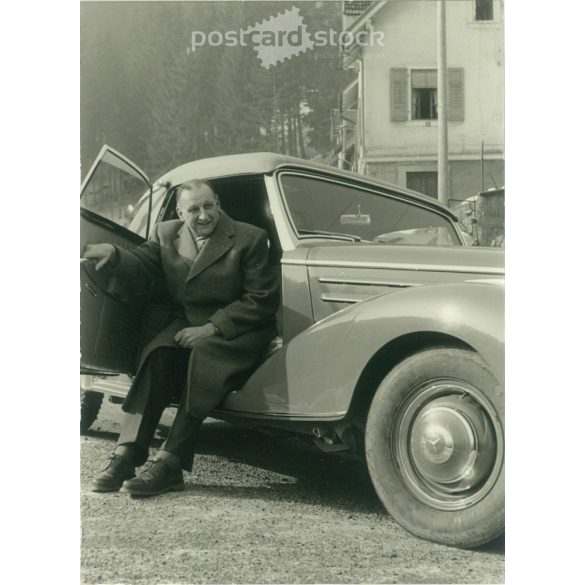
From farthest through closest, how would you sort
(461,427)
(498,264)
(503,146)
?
(503,146)
(498,264)
(461,427)

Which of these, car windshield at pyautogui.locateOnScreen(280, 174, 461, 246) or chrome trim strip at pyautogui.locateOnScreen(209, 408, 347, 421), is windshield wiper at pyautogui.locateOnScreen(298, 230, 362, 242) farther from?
chrome trim strip at pyautogui.locateOnScreen(209, 408, 347, 421)

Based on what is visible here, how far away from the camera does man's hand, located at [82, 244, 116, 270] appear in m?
2.51

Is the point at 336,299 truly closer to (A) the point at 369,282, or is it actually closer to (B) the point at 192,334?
(A) the point at 369,282

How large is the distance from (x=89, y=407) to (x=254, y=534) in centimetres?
99

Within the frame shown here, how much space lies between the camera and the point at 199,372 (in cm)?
247

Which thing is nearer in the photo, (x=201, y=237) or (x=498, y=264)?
(x=498, y=264)

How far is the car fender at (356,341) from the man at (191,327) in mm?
129

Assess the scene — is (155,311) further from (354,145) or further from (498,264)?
(498,264)

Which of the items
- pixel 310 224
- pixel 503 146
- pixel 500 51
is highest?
pixel 500 51

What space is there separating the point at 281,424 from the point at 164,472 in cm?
41

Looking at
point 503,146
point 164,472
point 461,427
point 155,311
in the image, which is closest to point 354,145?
point 503,146

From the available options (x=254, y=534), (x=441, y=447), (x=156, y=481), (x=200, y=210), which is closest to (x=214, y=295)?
(x=200, y=210)

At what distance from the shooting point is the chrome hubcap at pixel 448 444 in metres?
1.98

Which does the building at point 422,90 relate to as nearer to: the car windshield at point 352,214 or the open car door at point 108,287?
the car windshield at point 352,214
